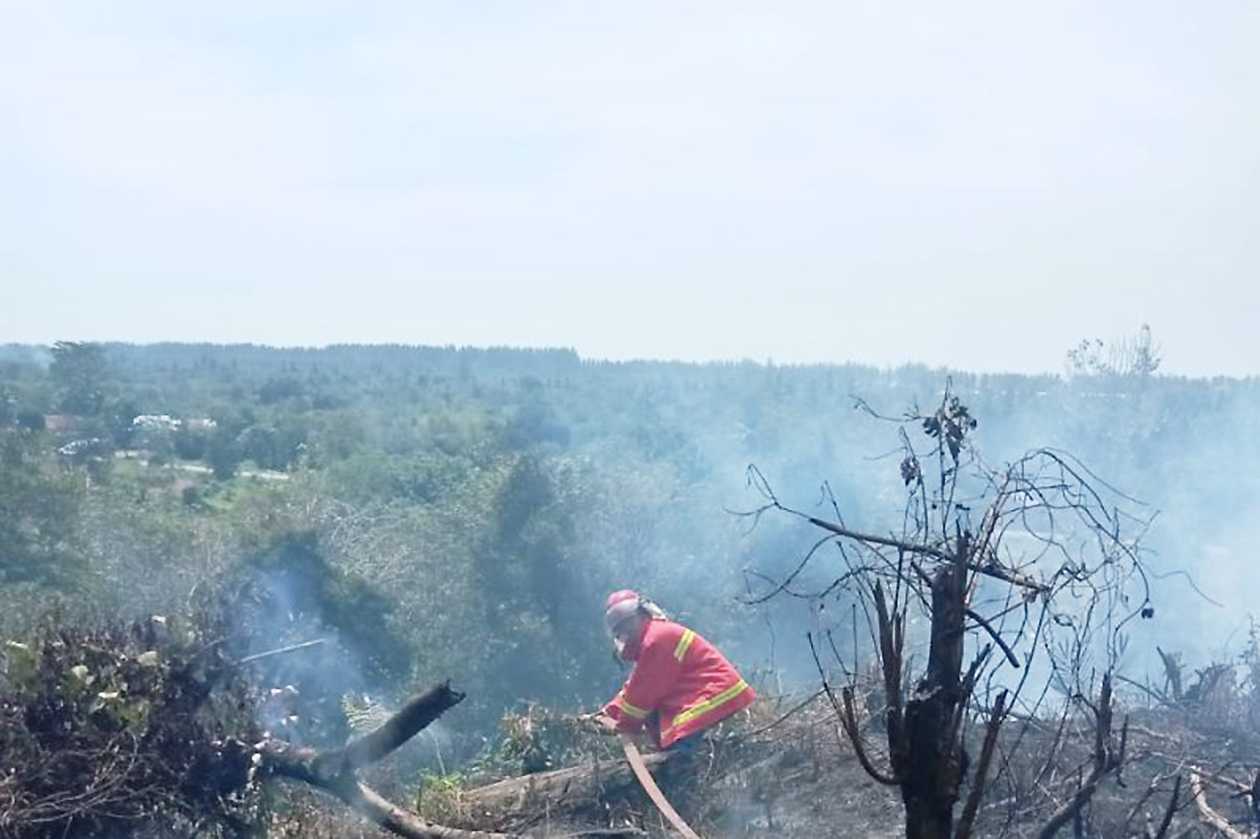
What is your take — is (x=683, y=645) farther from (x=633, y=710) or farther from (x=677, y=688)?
(x=633, y=710)

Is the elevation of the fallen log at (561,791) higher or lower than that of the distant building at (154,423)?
higher

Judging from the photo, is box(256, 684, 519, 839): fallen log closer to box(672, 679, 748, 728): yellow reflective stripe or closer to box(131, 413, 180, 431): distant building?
box(672, 679, 748, 728): yellow reflective stripe

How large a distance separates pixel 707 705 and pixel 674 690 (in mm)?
256

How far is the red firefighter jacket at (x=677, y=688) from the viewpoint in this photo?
319 inches

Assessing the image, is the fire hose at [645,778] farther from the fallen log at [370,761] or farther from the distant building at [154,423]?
the distant building at [154,423]

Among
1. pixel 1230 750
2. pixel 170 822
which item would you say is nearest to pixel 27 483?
pixel 170 822

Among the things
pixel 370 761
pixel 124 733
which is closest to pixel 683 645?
pixel 370 761

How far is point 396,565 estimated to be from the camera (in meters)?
30.5

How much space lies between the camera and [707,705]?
319 inches

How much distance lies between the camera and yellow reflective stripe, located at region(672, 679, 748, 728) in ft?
26.5

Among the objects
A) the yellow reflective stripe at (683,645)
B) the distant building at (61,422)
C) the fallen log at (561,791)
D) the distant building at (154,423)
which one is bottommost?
the distant building at (61,422)

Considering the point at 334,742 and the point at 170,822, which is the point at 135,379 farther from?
the point at 170,822

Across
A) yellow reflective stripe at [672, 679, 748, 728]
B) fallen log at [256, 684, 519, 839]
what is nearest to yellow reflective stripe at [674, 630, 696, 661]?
yellow reflective stripe at [672, 679, 748, 728]

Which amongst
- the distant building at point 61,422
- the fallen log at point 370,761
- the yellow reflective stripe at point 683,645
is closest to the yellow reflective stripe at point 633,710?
the yellow reflective stripe at point 683,645
